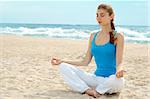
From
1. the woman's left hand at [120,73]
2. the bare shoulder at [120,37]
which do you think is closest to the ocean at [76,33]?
the bare shoulder at [120,37]

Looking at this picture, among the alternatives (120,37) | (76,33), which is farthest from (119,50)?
(76,33)

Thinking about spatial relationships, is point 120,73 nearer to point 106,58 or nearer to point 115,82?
point 115,82

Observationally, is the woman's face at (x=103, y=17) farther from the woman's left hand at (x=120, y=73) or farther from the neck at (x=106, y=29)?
the woman's left hand at (x=120, y=73)

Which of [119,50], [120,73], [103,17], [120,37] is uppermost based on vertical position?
[103,17]

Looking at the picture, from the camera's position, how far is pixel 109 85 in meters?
4.55

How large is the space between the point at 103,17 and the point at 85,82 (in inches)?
33.0

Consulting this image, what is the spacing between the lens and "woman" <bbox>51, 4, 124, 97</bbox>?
4.53 m

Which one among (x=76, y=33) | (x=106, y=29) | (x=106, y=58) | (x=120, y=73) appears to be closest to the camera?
(x=120, y=73)

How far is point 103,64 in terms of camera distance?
4.68 meters

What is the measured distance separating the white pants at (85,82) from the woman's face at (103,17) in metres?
0.66

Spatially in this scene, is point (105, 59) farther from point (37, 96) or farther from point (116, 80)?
point (37, 96)

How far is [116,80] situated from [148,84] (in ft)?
4.09

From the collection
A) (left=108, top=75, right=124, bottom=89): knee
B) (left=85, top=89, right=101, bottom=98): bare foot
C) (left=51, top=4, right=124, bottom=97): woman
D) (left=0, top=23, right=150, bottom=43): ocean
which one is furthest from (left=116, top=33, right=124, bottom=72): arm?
(left=0, top=23, right=150, bottom=43): ocean

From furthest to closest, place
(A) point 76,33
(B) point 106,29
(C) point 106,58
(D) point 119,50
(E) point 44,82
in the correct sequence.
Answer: (A) point 76,33 < (E) point 44,82 < (B) point 106,29 < (C) point 106,58 < (D) point 119,50
